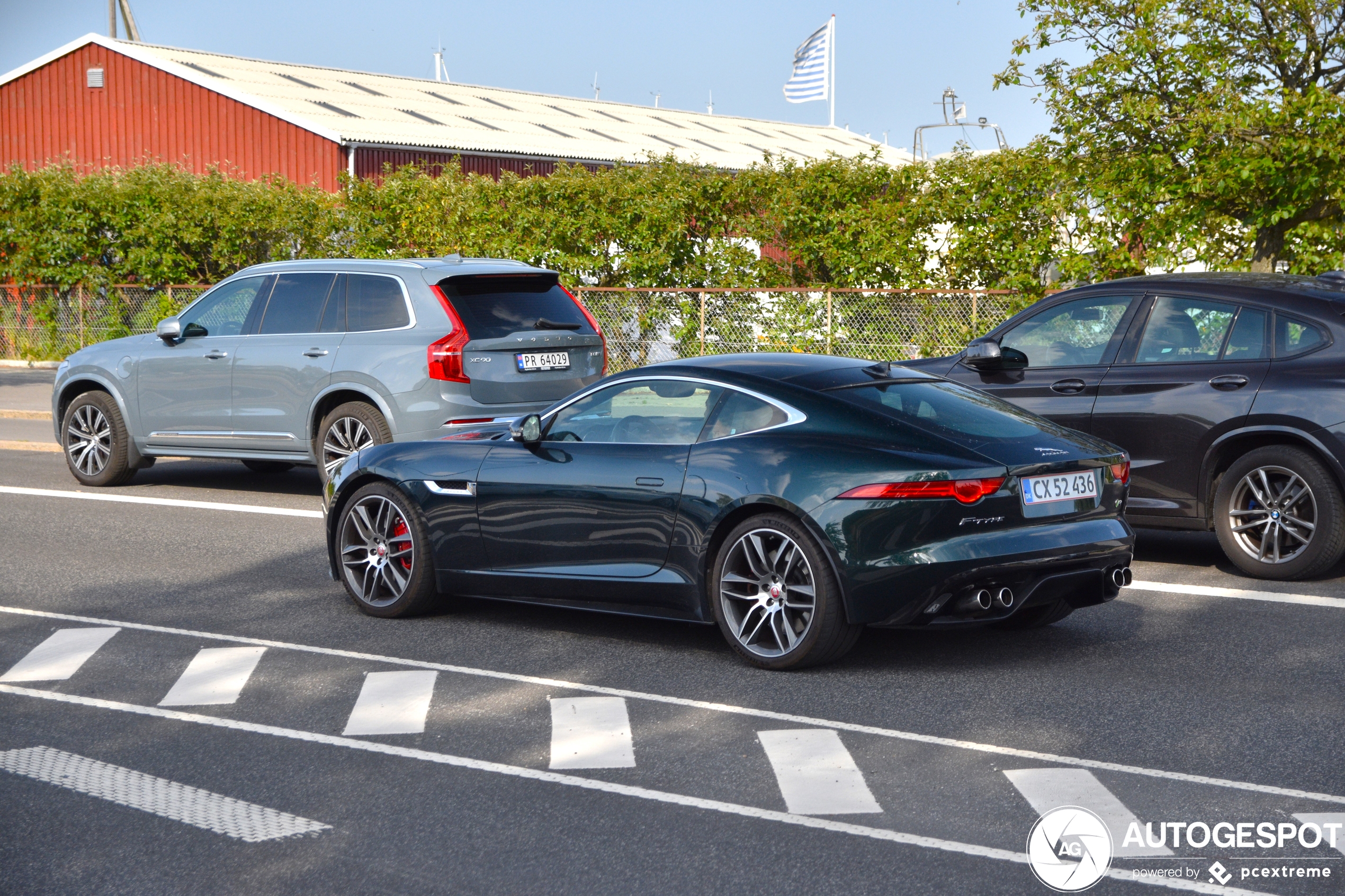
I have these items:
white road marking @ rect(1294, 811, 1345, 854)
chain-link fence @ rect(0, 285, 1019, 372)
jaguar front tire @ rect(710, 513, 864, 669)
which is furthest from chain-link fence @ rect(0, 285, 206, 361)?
white road marking @ rect(1294, 811, 1345, 854)

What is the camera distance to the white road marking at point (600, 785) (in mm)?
4125

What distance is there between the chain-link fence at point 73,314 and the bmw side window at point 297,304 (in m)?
12.6

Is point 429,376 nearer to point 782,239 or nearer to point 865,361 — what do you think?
point 865,361

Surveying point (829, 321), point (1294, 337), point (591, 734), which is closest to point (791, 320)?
point (829, 321)

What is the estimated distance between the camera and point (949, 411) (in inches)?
256

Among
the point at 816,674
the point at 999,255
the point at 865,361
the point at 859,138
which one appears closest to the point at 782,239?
the point at 999,255

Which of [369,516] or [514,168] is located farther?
[514,168]

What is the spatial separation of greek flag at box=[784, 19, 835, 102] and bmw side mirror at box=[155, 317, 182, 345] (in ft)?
136

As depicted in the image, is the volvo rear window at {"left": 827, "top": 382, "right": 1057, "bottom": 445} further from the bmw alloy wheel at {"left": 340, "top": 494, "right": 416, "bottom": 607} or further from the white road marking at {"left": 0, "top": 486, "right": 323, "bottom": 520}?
the white road marking at {"left": 0, "top": 486, "right": 323, "bottom": 520}

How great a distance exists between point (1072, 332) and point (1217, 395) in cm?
113

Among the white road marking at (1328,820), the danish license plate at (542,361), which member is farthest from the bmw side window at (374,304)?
the white road marking at (1328,820)

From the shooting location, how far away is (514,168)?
36500 mm

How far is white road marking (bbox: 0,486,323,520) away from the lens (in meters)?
11.0

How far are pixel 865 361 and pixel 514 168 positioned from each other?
3054cm
